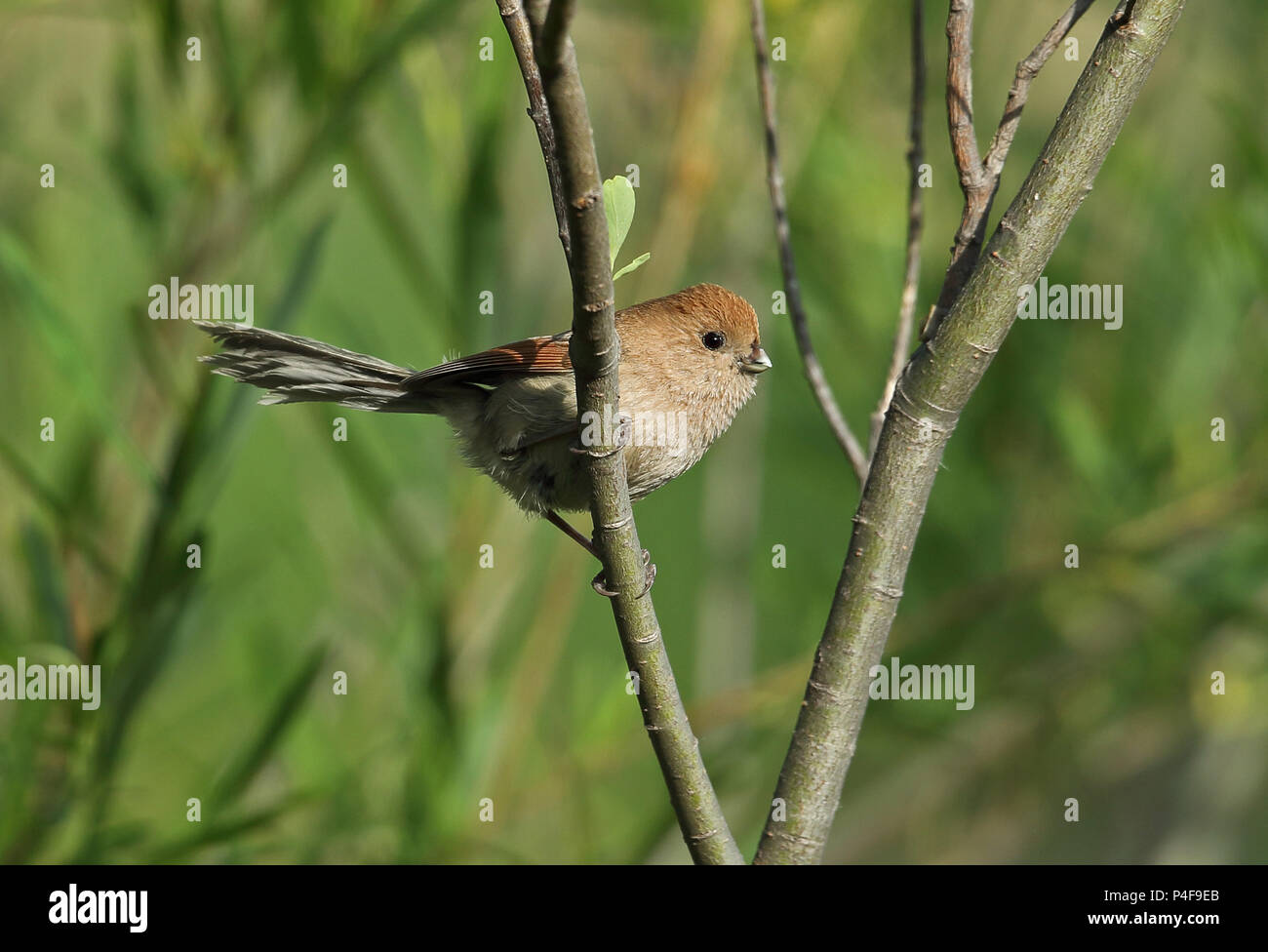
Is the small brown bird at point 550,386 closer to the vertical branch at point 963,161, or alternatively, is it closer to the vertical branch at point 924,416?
the vertical branch at point 924,416

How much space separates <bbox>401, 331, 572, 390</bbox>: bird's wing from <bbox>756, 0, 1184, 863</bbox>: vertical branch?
1326mm

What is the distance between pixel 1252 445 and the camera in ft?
12.5

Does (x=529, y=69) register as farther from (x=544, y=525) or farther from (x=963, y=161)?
(x=544, y=525)

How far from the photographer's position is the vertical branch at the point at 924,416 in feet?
5.93

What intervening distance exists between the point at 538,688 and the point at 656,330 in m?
1.29

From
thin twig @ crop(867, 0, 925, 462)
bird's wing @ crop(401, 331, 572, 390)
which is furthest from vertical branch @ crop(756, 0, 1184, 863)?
bird's wing @ crop(401, 331, 572, 390)

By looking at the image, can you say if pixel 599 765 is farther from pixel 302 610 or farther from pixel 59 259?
pixel 59 259

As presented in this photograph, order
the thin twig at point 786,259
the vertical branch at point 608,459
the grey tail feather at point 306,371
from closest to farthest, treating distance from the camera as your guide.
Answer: the vertical branch at point 608,459 < the thin twig at point 786,259 < the grey tail feather at point 306,371

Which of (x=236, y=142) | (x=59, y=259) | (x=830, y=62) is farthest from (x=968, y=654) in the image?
(x=59, y=259)

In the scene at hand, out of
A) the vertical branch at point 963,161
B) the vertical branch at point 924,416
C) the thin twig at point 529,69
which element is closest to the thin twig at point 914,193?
the vertical branch at point 963,161

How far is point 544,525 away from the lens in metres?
4.29

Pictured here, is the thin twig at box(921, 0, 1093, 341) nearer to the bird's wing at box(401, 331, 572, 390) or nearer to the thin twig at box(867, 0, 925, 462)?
the thin twig at box(867, 0, 925, 462)

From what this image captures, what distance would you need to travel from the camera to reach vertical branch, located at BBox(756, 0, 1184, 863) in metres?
1.81

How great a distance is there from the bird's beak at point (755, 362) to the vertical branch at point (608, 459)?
1.52m
